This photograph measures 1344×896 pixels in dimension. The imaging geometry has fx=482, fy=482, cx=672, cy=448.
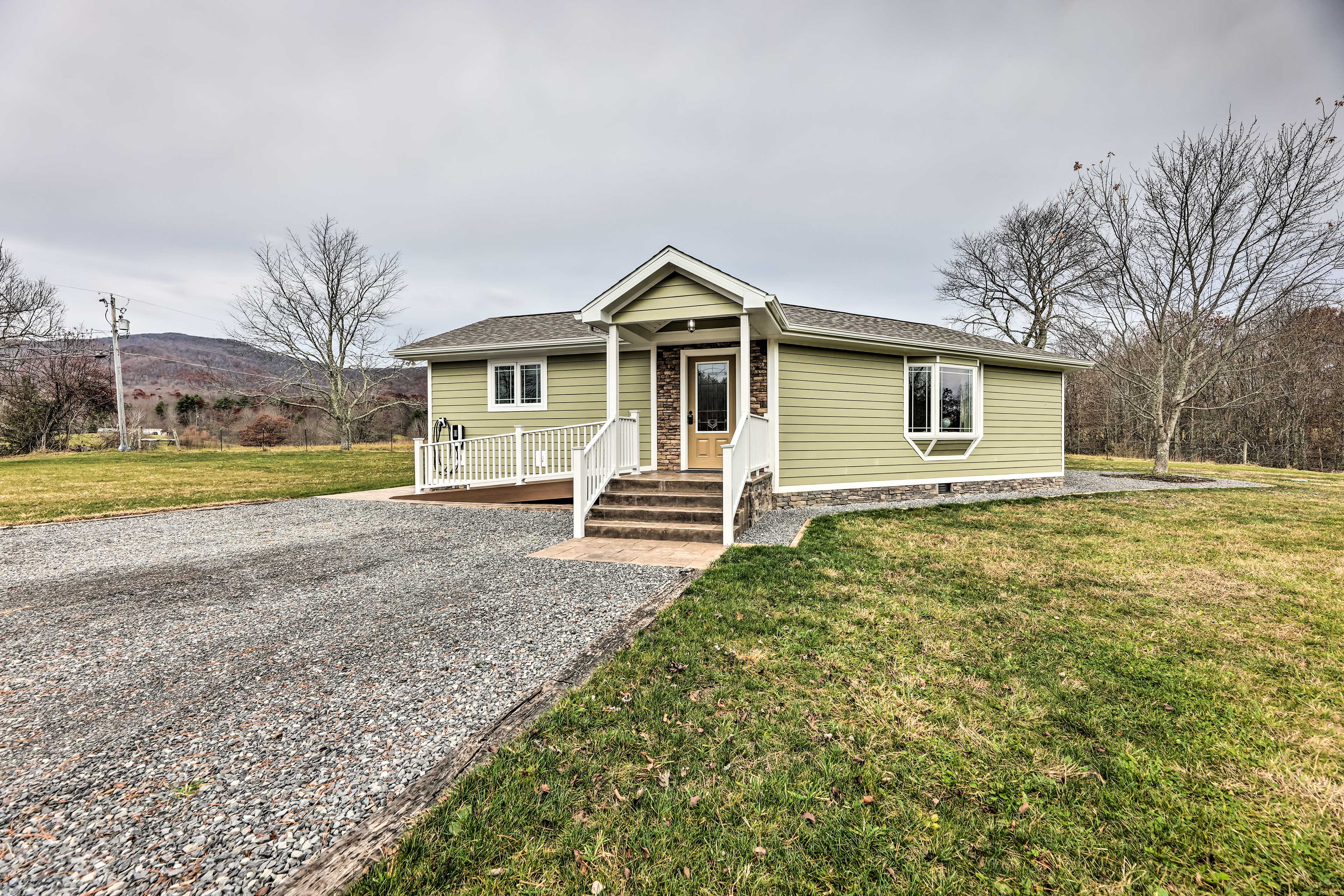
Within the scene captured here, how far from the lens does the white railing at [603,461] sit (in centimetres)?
646

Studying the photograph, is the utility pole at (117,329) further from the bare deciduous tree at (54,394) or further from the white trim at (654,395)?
the white trim at (654,395)

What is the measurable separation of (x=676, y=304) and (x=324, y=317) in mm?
24358

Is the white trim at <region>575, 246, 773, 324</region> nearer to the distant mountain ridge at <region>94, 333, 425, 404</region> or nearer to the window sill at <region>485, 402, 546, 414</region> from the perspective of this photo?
the window sill at <region>485, 402, 546, 414</region>

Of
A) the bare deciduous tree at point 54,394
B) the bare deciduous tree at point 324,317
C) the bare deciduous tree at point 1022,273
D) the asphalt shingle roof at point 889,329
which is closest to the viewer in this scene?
the asphalt shingle roof at point 889,329

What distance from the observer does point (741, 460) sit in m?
6.66

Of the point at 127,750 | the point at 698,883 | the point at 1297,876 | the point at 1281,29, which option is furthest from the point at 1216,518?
the point at 127,750

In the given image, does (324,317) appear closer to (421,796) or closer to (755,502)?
(755,502)

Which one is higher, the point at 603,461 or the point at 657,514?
the point at 603,461

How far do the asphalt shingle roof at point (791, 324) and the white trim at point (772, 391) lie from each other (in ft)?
1.76

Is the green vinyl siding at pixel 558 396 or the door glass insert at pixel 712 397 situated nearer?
the door glass insert at pixel 712 397

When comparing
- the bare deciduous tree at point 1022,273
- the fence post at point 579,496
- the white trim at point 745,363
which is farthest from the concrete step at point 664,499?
the bare deciduous tree at point 1022,273

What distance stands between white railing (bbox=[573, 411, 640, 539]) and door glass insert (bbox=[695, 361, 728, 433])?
113cm

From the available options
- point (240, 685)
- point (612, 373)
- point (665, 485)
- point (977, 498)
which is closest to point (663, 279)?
point (612, 373)

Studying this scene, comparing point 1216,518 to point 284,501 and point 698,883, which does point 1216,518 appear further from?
point 284,501
